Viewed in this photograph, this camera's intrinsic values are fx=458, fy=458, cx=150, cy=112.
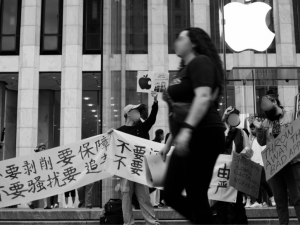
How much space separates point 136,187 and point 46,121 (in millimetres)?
17040

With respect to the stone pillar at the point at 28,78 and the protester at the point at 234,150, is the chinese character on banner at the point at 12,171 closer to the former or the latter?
the protester at the point at 234,150

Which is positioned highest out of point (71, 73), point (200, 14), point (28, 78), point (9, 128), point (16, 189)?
point (71, 73)

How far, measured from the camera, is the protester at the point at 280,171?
17.8 ft

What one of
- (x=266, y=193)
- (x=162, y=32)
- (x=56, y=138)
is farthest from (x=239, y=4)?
(x=56, y=138)

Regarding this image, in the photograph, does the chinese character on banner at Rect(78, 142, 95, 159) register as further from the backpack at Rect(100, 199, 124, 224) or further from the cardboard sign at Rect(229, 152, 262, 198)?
the cardboard sign at Rect(229, 152, 262, 198)

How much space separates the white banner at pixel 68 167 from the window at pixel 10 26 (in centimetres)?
1468

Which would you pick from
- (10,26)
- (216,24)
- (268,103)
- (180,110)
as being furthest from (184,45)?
(10,26)

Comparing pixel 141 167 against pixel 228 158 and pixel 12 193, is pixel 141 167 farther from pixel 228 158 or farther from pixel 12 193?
pixel 12 193

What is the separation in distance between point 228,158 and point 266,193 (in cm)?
341

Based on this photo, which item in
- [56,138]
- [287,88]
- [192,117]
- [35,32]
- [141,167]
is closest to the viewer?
[192,117]

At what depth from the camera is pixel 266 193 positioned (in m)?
10.0

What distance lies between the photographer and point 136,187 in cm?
672

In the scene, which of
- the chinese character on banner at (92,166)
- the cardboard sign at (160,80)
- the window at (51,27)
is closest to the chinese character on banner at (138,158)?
the chinese character on banner at (92,166)

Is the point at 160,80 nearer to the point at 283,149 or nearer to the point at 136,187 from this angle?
the point at 136,187
